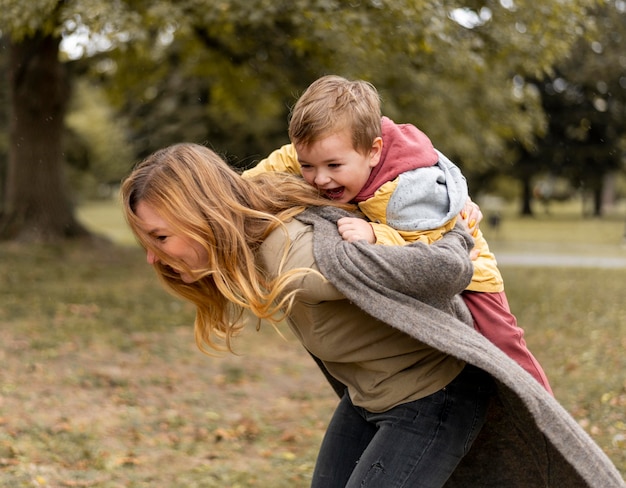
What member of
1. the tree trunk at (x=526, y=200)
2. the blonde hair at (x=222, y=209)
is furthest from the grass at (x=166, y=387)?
the tree trunk at (x=526, y=200)

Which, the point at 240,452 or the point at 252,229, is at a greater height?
the point at 252,229

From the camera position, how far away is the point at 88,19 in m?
8.82

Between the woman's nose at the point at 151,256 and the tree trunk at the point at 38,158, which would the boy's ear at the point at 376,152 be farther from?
the tree trunk at the point at 38,158

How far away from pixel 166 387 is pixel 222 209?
5.51 m

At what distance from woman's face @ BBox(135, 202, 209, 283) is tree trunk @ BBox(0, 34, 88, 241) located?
557 inches

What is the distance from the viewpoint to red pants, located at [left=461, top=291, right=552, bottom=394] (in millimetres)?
2561

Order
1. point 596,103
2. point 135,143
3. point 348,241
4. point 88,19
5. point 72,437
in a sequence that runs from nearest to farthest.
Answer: point 348,241 < point 72,437 < point 88,19 < point 135,143 < point 596,103

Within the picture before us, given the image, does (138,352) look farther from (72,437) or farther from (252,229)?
(252,229)

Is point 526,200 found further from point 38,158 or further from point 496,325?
point 496,325

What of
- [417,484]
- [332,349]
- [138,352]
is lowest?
[138,352]

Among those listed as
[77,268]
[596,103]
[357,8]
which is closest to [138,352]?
[357,8]

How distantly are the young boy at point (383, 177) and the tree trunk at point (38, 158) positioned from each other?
561 inches

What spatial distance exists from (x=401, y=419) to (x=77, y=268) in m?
12.8

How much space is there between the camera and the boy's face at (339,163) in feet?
7.98
